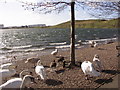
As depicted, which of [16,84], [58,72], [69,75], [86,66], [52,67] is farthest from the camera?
[52,67]

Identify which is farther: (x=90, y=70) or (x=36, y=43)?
(x=36, y=43)

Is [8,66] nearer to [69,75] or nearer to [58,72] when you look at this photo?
[58,72]

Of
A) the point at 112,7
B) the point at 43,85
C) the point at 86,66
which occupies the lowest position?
the point at 43,85

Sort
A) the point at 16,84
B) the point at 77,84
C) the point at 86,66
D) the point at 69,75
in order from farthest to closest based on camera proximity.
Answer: the point at 69,75 → the point at 86,66 → the point at 77,84 → the point at 16,84

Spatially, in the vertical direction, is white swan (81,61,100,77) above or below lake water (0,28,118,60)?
above

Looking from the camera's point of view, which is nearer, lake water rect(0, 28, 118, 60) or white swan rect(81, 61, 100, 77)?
white swan rect(81, 61, 100, 77)

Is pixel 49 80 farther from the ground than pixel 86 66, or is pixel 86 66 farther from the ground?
pixel 86 66

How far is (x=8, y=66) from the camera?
10977 mm

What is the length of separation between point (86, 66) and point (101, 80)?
91 centimetres

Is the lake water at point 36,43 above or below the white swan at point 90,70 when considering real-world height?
below

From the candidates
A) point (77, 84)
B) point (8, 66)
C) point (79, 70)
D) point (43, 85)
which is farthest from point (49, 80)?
point (8, 66)

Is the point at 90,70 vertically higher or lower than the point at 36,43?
higher

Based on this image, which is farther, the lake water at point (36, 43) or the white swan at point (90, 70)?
the lake water at point (36, 43)

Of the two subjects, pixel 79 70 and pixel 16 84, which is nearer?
pixel 16 84
